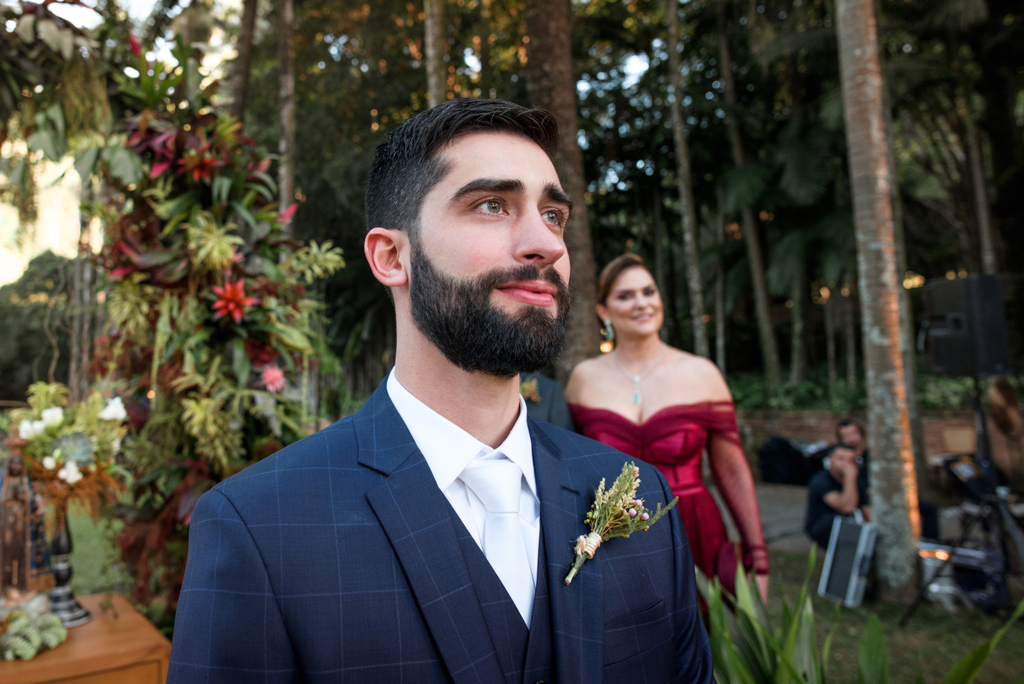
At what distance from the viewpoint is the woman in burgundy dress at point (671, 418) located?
10.1 ft

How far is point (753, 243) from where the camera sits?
53.6ft

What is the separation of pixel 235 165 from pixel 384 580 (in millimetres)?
2851

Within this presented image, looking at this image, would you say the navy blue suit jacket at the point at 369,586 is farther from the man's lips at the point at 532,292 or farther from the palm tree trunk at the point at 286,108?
the palm tree trunk at the point at 286,108

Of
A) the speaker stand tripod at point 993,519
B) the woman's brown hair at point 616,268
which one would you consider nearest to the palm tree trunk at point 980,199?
the speaker stand tripod at point 993,519

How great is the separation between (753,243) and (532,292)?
16491mm

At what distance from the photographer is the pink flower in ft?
10.4

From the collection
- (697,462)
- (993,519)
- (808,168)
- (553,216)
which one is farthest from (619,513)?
(808,168)

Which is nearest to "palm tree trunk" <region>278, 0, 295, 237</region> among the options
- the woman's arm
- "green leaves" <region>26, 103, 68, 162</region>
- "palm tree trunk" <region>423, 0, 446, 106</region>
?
"palm tree trunk" <region>423, 0, 446, 106</region>

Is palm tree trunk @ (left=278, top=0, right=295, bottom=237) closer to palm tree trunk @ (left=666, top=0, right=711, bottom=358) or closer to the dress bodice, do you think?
palm tree trunk @ (left=666, top=0, right=711, bottom=358)

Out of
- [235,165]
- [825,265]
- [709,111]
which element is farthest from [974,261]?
[235,165]

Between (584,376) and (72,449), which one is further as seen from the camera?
(584,376)

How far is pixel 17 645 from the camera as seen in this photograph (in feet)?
8.60

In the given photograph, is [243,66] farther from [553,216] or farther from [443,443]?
[443,443]

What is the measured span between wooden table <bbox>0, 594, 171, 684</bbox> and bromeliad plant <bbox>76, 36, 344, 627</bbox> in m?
0.37
